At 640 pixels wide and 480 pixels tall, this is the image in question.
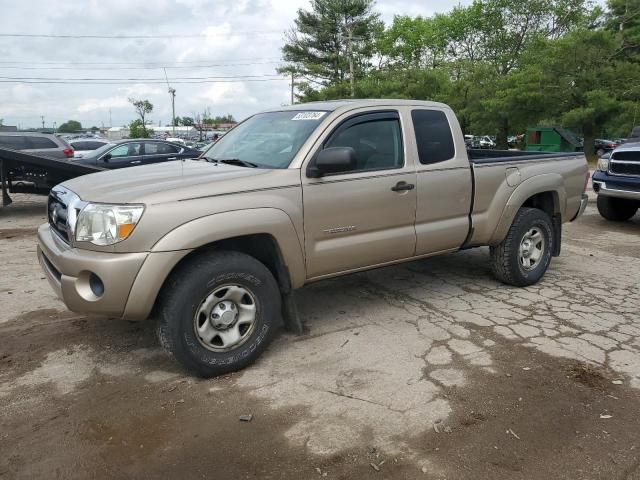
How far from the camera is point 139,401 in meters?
3.23

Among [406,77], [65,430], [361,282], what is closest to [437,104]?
[361,282]

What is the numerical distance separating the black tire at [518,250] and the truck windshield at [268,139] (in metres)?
2.35

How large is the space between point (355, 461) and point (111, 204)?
6.63 ft

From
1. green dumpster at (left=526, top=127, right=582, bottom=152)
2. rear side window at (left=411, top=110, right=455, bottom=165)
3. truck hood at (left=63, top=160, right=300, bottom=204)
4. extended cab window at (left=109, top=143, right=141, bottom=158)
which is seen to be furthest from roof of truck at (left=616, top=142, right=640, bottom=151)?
green dumpster at (left=526, top=127, right=582, bottom=152)

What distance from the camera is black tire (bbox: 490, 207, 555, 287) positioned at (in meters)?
5.15

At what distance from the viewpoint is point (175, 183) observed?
3.40 meters

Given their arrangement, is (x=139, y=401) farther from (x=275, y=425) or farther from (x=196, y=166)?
(x=196, y=166)

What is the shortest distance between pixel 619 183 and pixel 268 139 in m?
6.89

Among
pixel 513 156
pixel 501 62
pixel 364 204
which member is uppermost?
pixel 501 62

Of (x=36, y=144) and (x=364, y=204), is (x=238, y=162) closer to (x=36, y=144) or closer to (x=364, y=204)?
(x=364, y=204)

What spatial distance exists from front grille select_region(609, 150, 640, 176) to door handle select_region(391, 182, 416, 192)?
6.02m

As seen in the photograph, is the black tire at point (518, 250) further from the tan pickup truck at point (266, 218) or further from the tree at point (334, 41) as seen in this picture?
the tree at point (334, 41)

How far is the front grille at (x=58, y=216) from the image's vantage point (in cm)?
351

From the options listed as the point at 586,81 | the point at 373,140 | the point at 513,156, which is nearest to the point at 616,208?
the point at 513,156
